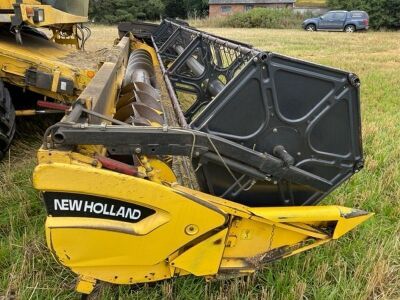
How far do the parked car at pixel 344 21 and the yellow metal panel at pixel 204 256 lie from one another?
83.6ft

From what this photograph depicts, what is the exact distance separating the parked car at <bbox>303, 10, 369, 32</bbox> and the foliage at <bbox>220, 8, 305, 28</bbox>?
5.12 metres

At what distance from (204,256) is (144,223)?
0.31 m

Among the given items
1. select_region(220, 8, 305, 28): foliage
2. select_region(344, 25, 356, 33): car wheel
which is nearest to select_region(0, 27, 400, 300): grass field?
select_region(344, 25, 356, 33): car wheel

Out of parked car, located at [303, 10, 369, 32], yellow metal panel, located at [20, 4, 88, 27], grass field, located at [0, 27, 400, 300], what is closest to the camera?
grass field, located at [0, 27, 400, 300]

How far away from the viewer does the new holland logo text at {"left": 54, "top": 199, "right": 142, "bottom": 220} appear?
175cm

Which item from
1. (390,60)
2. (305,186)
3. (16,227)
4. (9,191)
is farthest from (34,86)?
(390,60)

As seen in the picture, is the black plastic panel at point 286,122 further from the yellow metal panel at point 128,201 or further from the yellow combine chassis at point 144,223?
the yellow metal panel at point 128,201

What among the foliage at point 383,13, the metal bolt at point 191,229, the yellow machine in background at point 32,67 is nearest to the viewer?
the metal bolt at point 191,229

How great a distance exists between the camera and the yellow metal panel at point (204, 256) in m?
1.93

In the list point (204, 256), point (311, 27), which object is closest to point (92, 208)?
point (204, 256)

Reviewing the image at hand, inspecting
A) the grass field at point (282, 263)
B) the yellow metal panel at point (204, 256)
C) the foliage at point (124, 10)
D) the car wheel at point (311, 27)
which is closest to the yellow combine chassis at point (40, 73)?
the grass field at point (282, 263)

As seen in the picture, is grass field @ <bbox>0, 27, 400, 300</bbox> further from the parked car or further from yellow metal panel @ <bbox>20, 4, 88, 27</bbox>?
the parked car

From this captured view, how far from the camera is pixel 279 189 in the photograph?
212 centimetres

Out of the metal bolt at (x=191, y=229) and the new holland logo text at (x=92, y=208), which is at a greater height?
the new holland logo text at (x=92, y=208)
